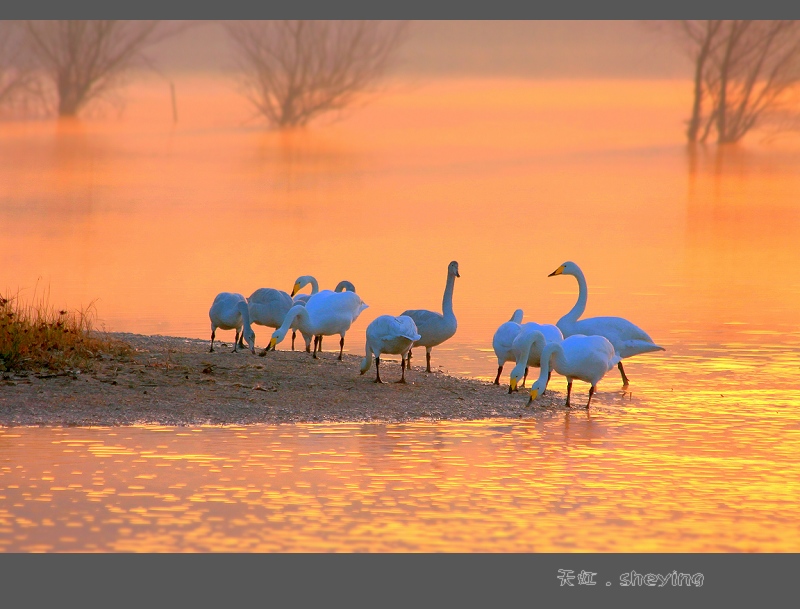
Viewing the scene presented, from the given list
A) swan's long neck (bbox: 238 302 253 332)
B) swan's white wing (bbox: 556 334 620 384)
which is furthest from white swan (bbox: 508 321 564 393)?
swan's long neck (bbox: 238 302 253 332)

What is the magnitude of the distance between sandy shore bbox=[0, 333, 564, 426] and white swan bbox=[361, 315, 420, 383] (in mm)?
203

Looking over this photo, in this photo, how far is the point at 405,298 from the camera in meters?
18.2

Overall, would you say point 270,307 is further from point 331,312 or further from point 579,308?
point 579,308

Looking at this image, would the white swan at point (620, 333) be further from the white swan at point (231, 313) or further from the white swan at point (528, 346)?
the white swan at point (231, 313)

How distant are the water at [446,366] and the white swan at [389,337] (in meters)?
1.32

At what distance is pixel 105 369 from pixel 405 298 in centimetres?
685

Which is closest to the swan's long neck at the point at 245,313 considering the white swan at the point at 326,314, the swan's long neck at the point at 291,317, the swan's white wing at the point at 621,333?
the white swan at the point at 326,314

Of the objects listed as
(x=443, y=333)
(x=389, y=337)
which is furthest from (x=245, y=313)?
(x=389, y=337)

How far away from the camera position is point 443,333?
13125mm

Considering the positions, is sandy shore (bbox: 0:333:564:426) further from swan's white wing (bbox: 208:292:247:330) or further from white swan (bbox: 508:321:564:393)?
swan's white wing (bbox: 208:292:247:330)

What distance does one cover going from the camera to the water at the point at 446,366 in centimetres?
820

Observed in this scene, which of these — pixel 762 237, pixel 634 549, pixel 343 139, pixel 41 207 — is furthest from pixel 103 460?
pixel 343 139

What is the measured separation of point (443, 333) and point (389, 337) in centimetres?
128

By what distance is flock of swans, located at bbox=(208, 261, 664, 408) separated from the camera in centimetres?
1188
